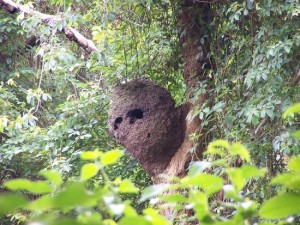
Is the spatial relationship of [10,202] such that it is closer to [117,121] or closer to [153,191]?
[153,191]

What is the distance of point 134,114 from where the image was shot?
119 inches

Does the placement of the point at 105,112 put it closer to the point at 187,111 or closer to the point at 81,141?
the point at 81,141

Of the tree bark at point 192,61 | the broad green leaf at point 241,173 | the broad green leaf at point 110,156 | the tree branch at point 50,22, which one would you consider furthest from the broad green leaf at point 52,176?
the tree branch at point 50,22

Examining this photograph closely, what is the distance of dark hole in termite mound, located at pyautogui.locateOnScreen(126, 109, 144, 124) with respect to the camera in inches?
118

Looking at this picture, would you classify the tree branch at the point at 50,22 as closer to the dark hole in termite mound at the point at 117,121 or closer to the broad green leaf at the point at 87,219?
the dark hole in termite mound at the point at 117,121

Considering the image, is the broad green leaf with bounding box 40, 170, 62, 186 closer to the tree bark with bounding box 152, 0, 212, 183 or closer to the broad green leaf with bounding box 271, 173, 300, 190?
the broad green leaf with bounding box 271, 173, 300, 190

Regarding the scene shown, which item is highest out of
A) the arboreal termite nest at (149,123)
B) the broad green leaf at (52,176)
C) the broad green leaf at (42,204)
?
the broad green leaf at (42,204)

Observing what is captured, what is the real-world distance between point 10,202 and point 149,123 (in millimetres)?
2649

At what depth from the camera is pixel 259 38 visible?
246 cm

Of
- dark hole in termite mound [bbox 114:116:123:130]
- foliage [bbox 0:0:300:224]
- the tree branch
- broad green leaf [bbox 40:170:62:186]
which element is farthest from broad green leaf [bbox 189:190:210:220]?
the tree branch

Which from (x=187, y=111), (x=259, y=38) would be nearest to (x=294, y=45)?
(x=259, y=38)

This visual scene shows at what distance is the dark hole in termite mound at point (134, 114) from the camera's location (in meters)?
3.00

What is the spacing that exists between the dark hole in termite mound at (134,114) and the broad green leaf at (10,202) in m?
2.68

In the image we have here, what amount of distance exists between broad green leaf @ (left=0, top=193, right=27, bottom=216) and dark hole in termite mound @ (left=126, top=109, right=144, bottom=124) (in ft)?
8.79
